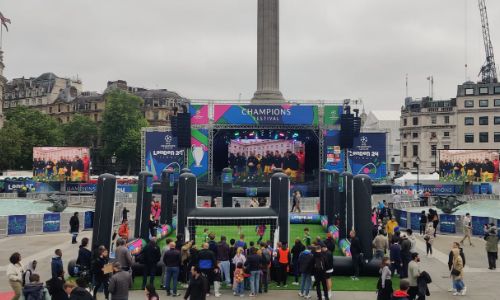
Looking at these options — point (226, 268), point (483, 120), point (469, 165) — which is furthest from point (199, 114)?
point (483, 120)

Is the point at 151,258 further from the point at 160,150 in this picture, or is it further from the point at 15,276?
the point at 160,150

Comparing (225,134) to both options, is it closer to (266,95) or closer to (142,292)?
(266,95)

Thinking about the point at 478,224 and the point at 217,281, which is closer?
the point at 217,281

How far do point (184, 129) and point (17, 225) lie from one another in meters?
20.1

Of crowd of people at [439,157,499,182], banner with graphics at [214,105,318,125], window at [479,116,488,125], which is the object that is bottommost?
crowd of people at [439,157,499,182]

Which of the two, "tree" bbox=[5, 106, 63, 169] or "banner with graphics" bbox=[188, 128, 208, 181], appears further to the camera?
"tree" bbox=[5, 106, 63, 169]

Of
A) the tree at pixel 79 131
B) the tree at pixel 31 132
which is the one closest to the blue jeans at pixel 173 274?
the tree at pixel 31 132

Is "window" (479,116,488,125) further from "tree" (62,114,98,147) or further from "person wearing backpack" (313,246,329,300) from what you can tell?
"person wearing backpack" (313,246,329,300)

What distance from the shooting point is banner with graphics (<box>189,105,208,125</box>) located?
47.8 meters

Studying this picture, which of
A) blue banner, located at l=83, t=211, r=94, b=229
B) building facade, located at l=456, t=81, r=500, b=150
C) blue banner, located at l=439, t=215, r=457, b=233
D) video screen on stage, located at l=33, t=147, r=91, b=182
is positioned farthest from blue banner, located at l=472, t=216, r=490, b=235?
building facade, located at l=456, t=81, r=500, b=150

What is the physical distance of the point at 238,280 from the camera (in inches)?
578

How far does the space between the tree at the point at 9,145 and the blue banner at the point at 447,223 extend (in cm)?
6443

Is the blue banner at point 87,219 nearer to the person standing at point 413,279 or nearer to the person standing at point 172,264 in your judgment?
the person standing at point 172,264

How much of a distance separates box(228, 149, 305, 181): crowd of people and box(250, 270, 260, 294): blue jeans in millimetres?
33900
